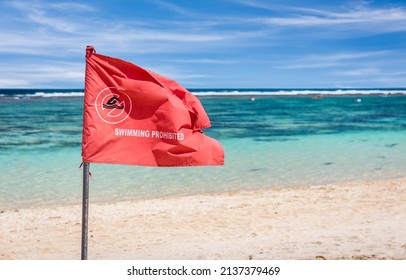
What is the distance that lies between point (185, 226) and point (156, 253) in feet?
6.20

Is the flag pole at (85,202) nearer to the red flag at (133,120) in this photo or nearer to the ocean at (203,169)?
the red flag at (133,120)

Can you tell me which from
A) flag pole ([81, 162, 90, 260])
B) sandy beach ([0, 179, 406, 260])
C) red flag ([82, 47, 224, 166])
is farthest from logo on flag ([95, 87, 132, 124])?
sandy beach ([0, 179, 406, 260])

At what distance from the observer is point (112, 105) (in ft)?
16.8

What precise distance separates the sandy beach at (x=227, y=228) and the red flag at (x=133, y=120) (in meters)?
3.09

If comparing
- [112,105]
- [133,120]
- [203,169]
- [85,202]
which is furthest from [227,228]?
[203,169]

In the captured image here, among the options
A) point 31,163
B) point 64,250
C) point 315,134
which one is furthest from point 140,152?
point 315,134

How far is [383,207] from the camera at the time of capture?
1147cm

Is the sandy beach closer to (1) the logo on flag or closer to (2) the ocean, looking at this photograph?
(2) the ocean

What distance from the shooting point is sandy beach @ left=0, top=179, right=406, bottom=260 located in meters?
8.25

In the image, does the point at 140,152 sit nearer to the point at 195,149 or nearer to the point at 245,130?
the point at 195,149

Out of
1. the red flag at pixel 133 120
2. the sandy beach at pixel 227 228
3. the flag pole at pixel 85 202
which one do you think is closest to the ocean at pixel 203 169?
the sandy beach at pixel 227 228

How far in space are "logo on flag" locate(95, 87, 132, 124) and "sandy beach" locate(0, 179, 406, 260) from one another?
3.51m

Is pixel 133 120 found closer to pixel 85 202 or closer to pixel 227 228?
pixel 85 202

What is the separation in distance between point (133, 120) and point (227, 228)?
5.27m
